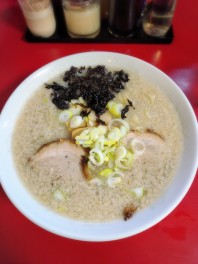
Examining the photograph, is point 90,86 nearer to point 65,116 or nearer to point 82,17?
point 65,116

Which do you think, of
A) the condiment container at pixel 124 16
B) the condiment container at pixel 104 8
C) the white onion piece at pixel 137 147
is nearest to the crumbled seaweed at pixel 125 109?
the white onion piece at pixel 137 147

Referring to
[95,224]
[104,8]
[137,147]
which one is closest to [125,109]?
[137,147]

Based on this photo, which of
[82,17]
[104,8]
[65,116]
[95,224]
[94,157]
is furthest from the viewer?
[104,8]

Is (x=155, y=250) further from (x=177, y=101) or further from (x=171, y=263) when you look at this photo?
(x=177, y=101)

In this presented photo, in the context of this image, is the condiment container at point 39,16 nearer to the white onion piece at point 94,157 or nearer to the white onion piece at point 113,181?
the white onion piece at point 94,157

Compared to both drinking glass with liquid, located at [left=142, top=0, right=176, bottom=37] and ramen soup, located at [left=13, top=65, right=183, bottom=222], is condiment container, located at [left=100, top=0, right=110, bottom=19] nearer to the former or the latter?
drinking glass with liquid, located at [left=142, top=0, right=176, bottom=37]

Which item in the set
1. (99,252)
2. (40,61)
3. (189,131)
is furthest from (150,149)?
(40,61)
